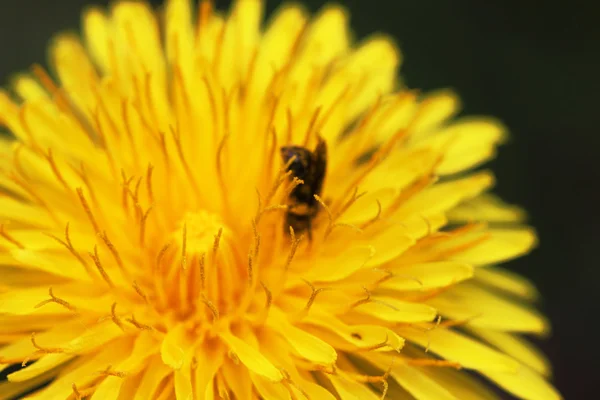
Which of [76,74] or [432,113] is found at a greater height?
[432,113]

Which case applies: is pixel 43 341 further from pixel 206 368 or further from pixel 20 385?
pixel 206 368

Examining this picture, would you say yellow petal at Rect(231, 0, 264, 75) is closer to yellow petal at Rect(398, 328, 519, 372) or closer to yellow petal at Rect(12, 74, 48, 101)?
yellow petal at Rect(12, 74, 48, 101)

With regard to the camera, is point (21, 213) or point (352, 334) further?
point (21, 213)

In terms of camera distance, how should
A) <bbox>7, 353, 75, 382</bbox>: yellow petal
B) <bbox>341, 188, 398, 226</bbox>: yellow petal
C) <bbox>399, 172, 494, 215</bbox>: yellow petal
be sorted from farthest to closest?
1. <bbox>399, 172, 494, 215</bbox>: yellow petal
2. <bbox>341, 188, 398, 226</bbox>: yellow petal
3. <bbox>7, 353, 75, 382</bbox>: yellow petal

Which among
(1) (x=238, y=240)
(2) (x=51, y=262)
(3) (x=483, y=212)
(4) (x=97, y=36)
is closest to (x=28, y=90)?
(4) (x=97, y=36)

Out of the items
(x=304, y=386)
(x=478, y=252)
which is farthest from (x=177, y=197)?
(x=478, y=252)

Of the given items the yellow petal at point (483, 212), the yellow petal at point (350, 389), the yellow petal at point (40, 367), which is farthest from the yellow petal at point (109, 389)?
the yellow petal at point (483, 212)

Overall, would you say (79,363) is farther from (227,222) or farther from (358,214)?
(358,214)

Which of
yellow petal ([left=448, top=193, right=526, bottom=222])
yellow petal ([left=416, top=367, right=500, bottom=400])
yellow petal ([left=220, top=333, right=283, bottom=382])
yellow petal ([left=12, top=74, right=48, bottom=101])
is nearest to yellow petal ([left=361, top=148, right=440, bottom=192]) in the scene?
yellow petal ([left=448, top=193, right=526, bottom=222])
